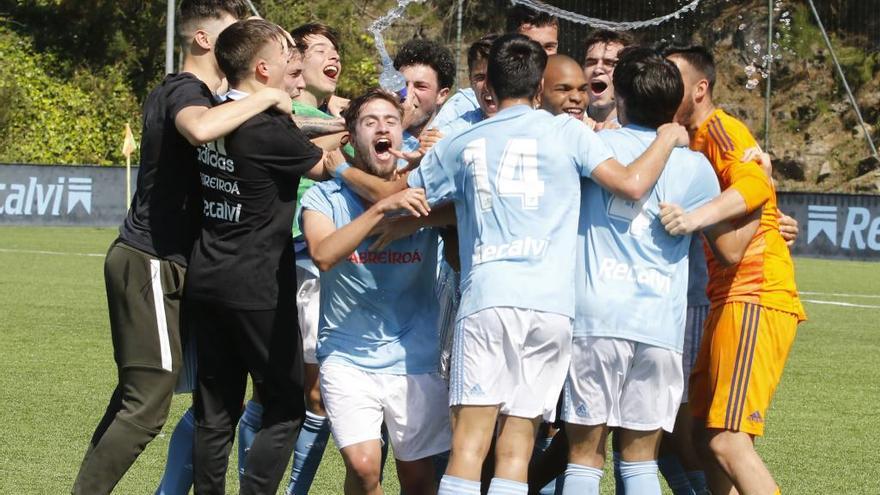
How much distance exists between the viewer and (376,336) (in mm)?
5172

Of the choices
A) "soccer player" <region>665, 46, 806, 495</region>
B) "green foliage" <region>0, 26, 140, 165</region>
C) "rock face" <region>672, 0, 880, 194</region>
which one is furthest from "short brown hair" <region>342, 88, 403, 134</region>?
"green foliage" <region>0, 26, 140, 165</region>

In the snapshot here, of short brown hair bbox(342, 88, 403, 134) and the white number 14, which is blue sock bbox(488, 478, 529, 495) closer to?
the white number 14

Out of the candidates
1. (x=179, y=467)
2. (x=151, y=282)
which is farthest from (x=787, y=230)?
(x=179, y=467)

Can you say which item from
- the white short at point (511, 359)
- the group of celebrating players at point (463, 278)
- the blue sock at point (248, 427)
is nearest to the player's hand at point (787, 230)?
the group of celebrating players at point (463, 278)

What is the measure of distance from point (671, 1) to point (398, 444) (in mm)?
29415

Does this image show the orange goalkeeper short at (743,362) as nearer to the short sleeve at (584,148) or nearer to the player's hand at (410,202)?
the short sleeve at (584,148)

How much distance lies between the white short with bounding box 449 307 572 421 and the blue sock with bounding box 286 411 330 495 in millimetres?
1532

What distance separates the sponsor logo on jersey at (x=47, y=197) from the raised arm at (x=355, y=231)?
72.9ft

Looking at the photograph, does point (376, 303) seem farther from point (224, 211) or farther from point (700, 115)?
point (700, 115)

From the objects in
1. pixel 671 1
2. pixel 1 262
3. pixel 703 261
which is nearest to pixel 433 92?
pixel 703 261

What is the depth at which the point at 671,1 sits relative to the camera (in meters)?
33.0

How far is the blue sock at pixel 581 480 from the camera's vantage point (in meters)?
4.80

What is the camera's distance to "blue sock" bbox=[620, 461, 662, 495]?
190 inches

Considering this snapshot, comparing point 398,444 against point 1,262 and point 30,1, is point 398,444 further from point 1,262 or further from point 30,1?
point 30,1
